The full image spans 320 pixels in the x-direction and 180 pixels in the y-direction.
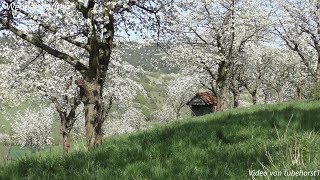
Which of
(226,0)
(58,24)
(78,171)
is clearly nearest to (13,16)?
(58,24)

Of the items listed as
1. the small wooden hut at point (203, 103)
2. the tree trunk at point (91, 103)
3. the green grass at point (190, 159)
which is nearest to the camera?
the green grass at point (190, 159)

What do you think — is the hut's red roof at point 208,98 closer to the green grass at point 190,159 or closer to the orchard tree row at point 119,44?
the orchard tree row at point 119,44

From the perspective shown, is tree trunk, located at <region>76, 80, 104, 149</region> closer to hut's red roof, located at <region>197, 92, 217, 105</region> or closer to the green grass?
the green grass

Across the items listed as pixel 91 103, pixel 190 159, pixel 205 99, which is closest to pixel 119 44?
pixel 91 103

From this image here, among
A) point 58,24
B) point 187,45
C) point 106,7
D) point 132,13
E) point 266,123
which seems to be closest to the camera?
point 266,123

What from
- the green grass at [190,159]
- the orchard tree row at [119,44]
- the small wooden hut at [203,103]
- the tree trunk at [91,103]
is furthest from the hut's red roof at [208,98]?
the green grass at [190,159]

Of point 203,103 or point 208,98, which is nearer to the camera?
point 203,103

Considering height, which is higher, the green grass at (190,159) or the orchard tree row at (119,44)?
the orchard tree row at (119,44)

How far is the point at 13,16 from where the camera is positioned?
10617 millimetres

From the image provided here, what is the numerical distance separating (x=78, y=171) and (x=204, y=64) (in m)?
28.9

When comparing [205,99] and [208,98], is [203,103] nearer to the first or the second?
[205,99]

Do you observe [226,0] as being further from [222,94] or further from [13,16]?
[13,16]

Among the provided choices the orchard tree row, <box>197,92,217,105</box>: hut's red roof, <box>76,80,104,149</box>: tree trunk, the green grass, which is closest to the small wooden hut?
<box>197,92,217,105</box>: hut's red roof

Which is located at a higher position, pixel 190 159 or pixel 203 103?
pixel 203 103
